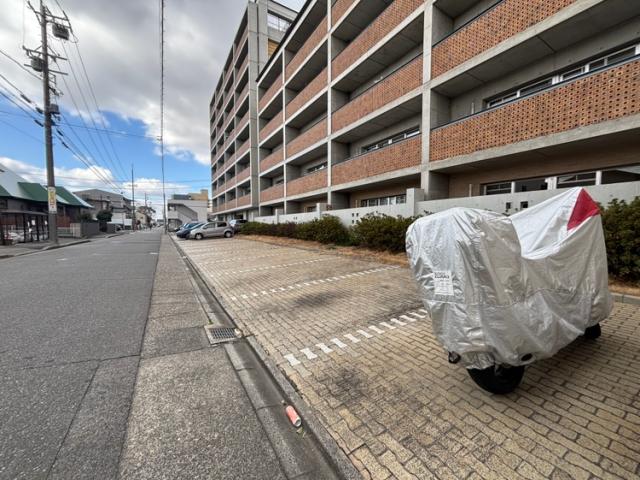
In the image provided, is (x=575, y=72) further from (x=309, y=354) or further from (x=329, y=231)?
(x=309, y=354)

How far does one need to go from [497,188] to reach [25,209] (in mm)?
38742

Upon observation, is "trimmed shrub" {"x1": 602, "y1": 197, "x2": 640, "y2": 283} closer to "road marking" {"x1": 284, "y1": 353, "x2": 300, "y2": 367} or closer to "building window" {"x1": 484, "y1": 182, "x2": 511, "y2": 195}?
"building window" {"x1": 484, "y1": 182, "x2": 511, "y2": 195}

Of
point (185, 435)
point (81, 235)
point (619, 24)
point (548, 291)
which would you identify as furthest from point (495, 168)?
point (81, 235)

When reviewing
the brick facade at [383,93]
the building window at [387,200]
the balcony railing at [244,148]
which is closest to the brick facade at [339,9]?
the brick facade at [383,93]

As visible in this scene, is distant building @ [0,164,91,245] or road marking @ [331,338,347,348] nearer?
road marking @ [331,338,347,348]

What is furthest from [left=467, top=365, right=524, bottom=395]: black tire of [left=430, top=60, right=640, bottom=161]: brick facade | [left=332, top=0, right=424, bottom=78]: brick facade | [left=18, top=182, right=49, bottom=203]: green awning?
[left=18, top=182, right=49, bottom=203]: green awning

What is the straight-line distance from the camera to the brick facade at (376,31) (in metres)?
10.1

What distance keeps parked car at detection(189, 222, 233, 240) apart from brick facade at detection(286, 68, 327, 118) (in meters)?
11.5

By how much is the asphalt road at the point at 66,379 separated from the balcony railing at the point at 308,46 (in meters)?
16.7

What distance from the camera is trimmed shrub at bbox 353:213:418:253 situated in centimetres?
897

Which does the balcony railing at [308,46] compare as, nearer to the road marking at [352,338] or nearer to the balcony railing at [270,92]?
the balcony railing at [270,92]

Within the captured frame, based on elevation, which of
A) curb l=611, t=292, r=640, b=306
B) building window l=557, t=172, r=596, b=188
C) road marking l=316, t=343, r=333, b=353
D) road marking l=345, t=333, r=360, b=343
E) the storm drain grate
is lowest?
the storm drain grate

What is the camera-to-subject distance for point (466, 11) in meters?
9.48

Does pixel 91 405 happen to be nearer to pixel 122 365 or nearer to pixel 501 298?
pixel 122 365
